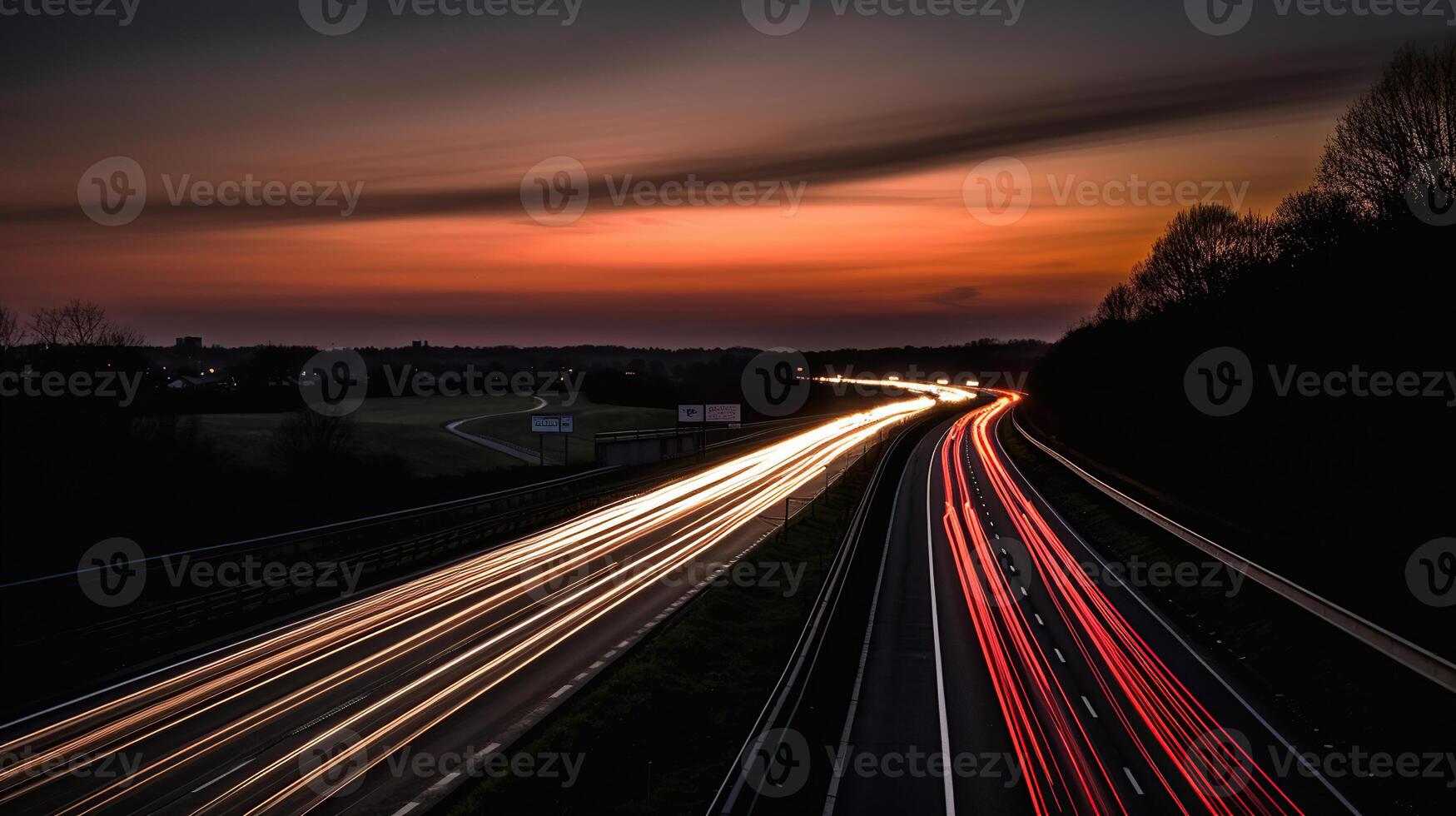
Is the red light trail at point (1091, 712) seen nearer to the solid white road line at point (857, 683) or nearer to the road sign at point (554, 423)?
the solid white road line at point (857, 683)

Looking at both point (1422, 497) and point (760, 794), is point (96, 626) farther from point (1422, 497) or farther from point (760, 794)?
point (1422, 497)

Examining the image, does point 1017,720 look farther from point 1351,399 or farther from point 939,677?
point 1351,399

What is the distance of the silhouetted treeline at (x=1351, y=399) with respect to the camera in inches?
1166

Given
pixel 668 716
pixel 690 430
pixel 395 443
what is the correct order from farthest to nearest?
pixel 690 430 < pixel 395 443 < pixel 668 716

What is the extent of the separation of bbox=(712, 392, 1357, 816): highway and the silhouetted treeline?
5.74 m

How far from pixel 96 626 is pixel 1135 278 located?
11178cm

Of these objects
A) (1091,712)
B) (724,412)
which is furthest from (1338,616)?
(724,412)

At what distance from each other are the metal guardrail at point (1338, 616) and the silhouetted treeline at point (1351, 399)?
894mm

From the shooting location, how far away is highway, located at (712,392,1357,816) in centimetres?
1717

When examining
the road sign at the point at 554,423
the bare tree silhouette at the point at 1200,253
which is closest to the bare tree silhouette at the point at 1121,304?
the bare tree silhouette at the point at 1200,253

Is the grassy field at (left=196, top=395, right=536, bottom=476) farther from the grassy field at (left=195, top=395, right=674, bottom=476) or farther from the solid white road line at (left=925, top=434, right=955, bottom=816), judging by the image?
the solid white road line at (left=925, top=434, right=955, bottom=816)

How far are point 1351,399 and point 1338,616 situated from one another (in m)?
17.5

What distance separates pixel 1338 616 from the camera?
2248 centimetres

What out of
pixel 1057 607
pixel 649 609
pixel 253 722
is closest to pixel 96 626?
pixel 253 722
